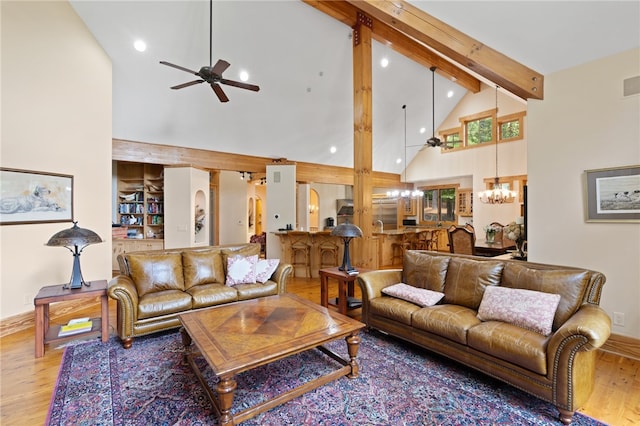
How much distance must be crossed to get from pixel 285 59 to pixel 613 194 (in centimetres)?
508

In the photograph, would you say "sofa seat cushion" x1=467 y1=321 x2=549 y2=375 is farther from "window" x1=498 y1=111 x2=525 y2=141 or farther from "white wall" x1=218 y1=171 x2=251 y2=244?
"white wall" x1=218 y1=171 x2=251 y2=244

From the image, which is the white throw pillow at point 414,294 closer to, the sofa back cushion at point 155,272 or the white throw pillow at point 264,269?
the white throw pillow at point 264,269

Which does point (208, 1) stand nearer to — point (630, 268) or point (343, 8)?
point (343, 8)

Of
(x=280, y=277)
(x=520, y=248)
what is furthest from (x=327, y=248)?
(x=520, y=248)

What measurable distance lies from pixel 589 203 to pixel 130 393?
446 cm

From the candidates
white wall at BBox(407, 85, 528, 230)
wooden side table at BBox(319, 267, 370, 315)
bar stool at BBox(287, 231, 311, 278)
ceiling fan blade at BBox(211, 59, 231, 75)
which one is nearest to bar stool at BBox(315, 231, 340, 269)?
bar stool at BBox(287, 231, 311, 278)

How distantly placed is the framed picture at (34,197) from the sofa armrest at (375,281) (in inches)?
157

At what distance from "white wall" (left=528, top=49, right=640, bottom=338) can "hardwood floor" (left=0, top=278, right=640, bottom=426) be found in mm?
551

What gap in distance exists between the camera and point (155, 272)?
346 centimetres

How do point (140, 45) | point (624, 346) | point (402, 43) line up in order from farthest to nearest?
1. point (402, 43)
2. point (140, 45)
3. point (624, 346)

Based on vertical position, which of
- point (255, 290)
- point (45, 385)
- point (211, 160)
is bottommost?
point (45, 385)

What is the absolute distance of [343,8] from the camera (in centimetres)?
472

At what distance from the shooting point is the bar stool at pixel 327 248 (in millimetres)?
6059

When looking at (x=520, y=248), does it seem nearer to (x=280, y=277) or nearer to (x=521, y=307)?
(x=521, y=307)
